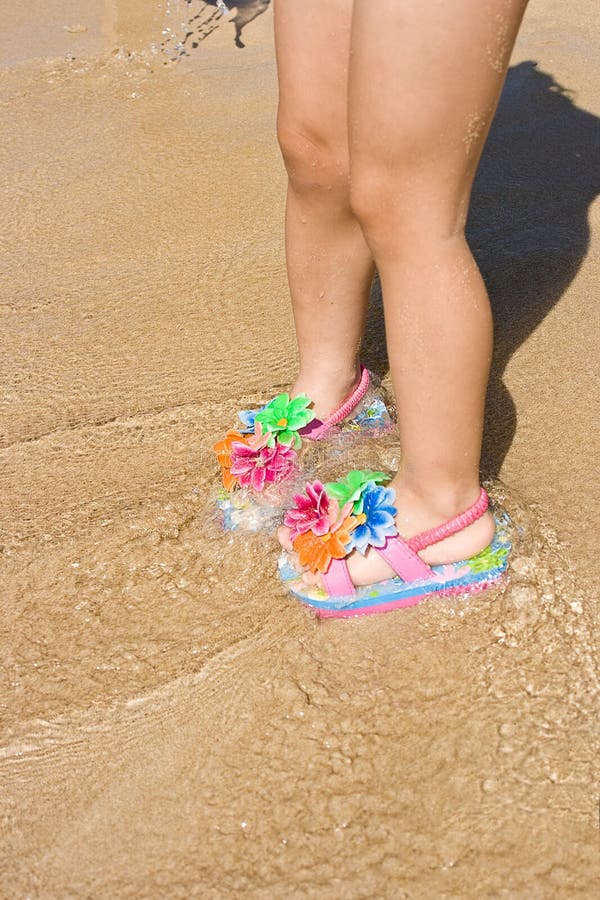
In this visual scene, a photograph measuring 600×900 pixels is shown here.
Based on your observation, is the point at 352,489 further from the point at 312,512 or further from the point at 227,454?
the point at 227,454

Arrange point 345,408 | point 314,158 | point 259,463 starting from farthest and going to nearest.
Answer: point 345,408 < point 259,463 < point 314,158

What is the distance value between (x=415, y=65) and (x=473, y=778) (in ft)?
3.34

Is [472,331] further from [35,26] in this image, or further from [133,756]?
[35,26]

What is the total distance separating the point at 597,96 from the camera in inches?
140

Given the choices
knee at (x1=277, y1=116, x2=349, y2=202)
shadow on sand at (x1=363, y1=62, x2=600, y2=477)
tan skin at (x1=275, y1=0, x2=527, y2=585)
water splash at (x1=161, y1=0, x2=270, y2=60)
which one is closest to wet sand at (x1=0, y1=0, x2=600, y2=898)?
shadow on sand at (x1=363, y1=62, x2=600, y2=477)

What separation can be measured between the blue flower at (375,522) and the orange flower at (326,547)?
0.04ft

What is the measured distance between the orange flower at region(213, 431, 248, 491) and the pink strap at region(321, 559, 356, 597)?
0.33m

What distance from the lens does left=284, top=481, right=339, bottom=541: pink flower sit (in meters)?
1.63

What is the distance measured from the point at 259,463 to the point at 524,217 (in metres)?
1.51

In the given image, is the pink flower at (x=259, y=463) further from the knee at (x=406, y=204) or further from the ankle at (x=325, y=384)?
the knee at (x=406, y=204)

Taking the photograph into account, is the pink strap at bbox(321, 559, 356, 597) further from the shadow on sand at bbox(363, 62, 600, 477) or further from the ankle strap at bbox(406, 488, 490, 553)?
the shadow on sand at bbox(363, 62, 600, 477)

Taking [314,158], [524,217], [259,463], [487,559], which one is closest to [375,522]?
[487,559]

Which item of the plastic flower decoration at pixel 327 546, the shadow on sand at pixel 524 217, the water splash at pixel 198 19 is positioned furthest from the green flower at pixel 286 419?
the water splash at pixel 198 19

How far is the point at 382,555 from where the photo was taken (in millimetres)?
1606
